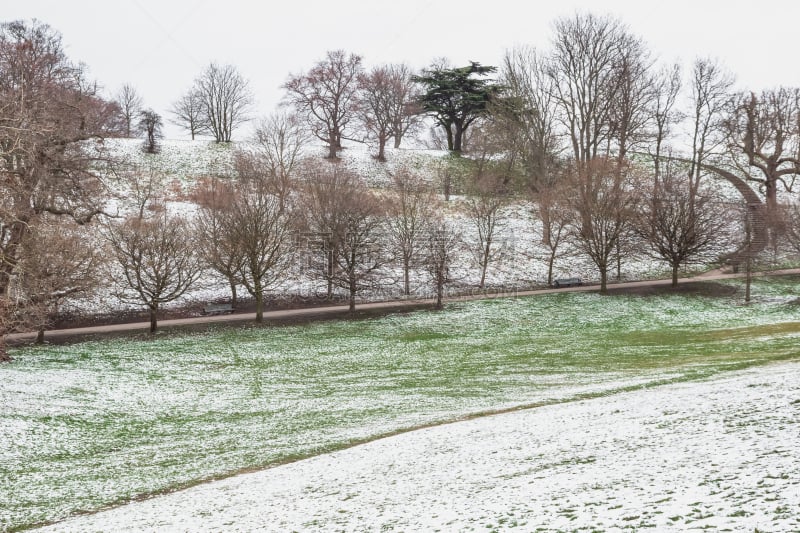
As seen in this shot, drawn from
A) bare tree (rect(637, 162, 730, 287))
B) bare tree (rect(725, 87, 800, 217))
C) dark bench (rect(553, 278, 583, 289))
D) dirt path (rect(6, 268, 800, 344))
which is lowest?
dirt path (rect(6, 268, 800, 344))

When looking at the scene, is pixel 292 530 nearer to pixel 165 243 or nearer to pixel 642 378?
pixel 642 378

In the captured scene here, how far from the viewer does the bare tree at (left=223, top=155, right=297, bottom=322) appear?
4209cm

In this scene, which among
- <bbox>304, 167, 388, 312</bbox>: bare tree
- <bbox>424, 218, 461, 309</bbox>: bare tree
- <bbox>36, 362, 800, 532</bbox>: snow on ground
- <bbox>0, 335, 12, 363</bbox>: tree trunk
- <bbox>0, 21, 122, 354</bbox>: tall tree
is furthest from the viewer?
<bbox>424, 218, 461, 309</bbox>: bare tree

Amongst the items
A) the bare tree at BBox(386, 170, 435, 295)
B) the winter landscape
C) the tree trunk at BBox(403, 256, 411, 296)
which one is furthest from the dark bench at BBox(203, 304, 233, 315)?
the bare tree at BBox(386, 170, 435, 295)

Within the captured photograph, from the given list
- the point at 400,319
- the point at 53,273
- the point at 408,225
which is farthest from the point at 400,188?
the point at 53,273

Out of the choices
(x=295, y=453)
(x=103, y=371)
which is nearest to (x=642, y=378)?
(x=295, y=453)

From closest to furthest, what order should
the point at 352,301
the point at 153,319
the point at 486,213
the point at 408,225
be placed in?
the point at 153,319 → the point at 352,301 → the point at 408,225 → the point at 486,213

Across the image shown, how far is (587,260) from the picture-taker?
182 ft

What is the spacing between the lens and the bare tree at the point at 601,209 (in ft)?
162

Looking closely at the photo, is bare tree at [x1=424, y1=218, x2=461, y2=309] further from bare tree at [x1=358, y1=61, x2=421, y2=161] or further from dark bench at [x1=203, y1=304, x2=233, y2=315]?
bare tree at [x1=358, y1=61, x2=421, y2=161]

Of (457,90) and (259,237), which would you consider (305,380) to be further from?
(457,90)

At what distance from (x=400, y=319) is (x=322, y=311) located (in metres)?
5.76

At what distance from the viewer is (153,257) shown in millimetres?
39031

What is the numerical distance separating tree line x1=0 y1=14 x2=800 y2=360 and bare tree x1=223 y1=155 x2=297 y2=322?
0.15 metres
